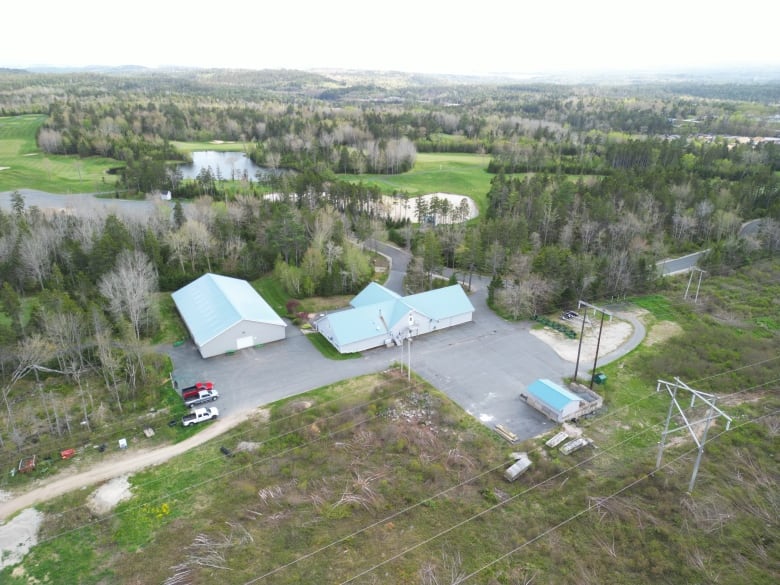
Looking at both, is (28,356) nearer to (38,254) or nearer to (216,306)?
(216,306)

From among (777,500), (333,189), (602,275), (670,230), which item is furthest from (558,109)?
(777,500)

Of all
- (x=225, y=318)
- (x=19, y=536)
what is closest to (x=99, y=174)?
(x=225, y=318)

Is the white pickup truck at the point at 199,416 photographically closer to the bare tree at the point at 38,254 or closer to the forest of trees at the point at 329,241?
the forest of trees at the point at 329,241

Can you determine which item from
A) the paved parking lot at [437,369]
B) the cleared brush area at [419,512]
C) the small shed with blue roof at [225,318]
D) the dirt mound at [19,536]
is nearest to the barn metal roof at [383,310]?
the paved parking lot at [437,369]

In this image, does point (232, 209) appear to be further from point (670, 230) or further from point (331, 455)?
point (670, 230)

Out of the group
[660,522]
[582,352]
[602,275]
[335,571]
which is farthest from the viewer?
[602,275]

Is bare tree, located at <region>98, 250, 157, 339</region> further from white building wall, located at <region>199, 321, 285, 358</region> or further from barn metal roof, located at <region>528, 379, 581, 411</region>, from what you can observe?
barn metal roof, located at <region>528, 379, 581, 411</region>

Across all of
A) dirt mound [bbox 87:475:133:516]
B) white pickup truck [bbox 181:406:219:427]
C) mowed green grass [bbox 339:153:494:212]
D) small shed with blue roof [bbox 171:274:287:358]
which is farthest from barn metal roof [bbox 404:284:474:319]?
mowed green grass [bbox 339:153:494:212]

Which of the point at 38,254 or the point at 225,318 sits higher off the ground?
the point at 38,254
